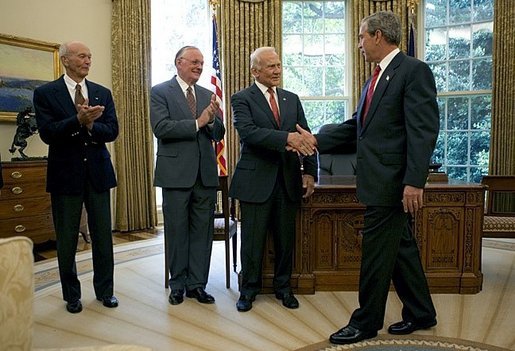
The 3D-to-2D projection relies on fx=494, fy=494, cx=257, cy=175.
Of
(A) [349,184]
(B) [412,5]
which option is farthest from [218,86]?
(A) [349,184]

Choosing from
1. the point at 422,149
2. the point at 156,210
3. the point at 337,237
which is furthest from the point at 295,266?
the point at 156,210

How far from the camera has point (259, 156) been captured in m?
2.92

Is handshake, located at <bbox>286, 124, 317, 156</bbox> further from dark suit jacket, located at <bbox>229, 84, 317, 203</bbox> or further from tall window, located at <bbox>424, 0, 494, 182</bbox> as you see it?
tall window, located at <bbox>424, 0, 494, 182</bbox>

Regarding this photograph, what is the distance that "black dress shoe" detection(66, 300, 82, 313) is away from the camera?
2893 mm

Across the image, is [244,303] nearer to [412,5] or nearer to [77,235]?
[77,235]

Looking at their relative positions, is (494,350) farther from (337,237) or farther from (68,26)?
(68,26)

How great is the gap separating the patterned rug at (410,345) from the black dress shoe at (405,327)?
51 mm

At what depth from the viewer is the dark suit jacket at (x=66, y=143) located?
277 cm

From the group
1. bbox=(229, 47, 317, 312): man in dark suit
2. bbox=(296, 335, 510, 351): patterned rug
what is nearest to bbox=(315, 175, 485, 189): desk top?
bbox=(229, 47, 317, 312): man in dark suit

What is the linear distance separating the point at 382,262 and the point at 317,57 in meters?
4.90

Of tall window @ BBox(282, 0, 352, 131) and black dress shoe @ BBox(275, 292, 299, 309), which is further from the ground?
tall window @ BBox(282, 0, 352, 131)

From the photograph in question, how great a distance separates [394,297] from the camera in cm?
319

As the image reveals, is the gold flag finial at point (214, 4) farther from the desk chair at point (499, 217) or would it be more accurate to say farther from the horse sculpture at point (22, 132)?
the desk chair at point (499, 217)

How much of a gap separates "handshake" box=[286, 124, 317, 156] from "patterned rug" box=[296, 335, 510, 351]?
1.01 m
